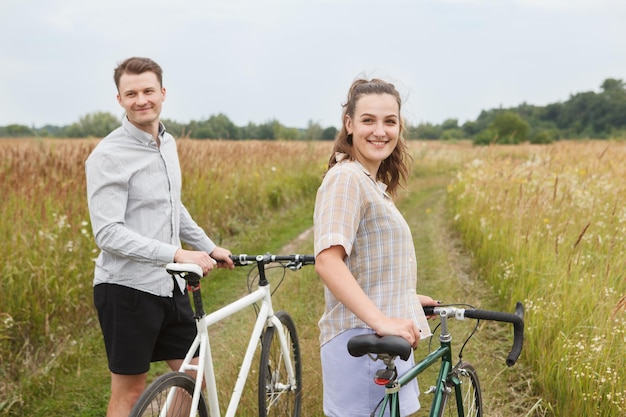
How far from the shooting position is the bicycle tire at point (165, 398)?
1.87 meters

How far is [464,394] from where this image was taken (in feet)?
8.01

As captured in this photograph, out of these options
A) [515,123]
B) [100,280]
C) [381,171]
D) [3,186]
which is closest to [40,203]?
[3,186]

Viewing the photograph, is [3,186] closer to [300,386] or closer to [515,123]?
[300,386]

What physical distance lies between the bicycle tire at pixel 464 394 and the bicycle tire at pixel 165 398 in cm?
96

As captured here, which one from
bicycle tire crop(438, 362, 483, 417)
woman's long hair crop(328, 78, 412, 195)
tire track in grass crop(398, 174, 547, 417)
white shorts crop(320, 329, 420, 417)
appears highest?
woman's long hair crop(328, 78, 412, 195)

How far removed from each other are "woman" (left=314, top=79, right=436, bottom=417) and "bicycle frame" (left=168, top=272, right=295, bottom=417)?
532 mm

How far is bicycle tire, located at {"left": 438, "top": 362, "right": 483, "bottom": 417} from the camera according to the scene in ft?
6.87

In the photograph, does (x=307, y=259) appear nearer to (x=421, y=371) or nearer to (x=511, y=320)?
(x=421, y=371)

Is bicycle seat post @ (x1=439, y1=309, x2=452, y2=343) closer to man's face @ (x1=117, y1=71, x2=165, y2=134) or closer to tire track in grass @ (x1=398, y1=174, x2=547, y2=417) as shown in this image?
tire track in grass @ (x1=398, y1=174, x2=547, y2=417)

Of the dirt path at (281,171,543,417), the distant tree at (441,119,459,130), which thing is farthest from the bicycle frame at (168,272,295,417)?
the distant tree at (441,119,459,130)

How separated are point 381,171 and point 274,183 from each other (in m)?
8.30

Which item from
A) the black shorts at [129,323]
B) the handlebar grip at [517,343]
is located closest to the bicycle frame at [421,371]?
the handlebar grip at [517,343]

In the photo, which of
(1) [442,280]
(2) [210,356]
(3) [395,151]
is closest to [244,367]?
(2) [210,356]

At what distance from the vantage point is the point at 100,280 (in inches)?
94.7
